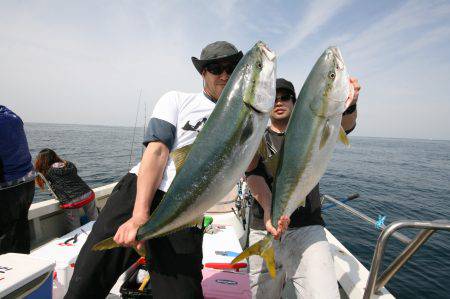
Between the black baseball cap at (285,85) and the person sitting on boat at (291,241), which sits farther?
the black baseball cap at (285,85)

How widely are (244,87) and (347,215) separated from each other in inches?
597

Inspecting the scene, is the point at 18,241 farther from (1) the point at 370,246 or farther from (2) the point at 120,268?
(1) the point at 370,246

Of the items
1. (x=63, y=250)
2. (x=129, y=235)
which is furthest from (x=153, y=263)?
(x=63, y=250)

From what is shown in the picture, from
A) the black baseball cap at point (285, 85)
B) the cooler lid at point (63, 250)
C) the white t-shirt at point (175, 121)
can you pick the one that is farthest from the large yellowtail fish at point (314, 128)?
the cooler lid at point (63, 250)

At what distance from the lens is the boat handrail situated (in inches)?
81.9

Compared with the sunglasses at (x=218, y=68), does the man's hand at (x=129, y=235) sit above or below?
below

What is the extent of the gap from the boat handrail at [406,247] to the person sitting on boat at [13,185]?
5.05m

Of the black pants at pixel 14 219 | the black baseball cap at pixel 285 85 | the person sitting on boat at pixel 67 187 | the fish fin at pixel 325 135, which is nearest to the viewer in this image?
the fish fin at pixel 325 135

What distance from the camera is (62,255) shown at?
13.3ft

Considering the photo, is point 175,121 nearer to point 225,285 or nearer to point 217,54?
point 217,54

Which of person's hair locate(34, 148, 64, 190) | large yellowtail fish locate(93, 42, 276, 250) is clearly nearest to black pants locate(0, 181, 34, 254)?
person's hair locate(34, 148, 64, 190)

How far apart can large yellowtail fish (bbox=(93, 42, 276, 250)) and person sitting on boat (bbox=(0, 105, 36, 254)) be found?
11.8ft

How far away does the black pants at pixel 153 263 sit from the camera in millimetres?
2453

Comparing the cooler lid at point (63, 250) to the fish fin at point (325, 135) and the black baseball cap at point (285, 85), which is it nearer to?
the fish fin at point (325, 135)
